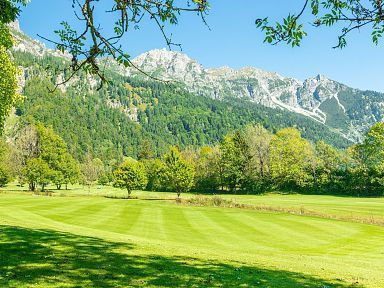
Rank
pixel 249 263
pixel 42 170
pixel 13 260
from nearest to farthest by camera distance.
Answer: pixel 13 260 → pixel 249 263 → pixel 42 170

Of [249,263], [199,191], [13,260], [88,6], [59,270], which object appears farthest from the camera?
[199,191]

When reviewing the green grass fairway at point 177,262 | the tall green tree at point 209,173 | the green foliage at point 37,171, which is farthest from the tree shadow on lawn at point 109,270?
the tall green tree at point 209,173

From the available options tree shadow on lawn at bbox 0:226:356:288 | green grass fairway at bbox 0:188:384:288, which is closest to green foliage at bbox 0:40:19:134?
green grass fairway at bbox 0:188:384:288

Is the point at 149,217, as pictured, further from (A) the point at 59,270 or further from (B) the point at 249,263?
(A) the point at 59,270

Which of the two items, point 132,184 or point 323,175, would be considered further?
point 323,175

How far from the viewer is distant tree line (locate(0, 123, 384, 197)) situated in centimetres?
8694

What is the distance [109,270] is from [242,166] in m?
98.2

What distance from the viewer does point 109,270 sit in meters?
11.5

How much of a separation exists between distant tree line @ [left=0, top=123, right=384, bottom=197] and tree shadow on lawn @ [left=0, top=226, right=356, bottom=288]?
71158mm

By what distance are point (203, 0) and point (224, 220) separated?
32.7m

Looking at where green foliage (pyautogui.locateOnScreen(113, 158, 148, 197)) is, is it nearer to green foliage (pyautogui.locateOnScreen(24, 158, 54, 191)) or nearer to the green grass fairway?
green foliage (pyautogui.locateOnScreen(24, 158, 54, 191))

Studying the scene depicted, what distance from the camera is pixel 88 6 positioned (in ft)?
21.4

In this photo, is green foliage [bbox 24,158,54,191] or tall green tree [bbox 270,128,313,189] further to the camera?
tall green tree [bbox 270,128,313,189]

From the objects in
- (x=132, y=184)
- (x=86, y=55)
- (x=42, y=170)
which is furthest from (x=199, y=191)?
(x=86, y=55)
